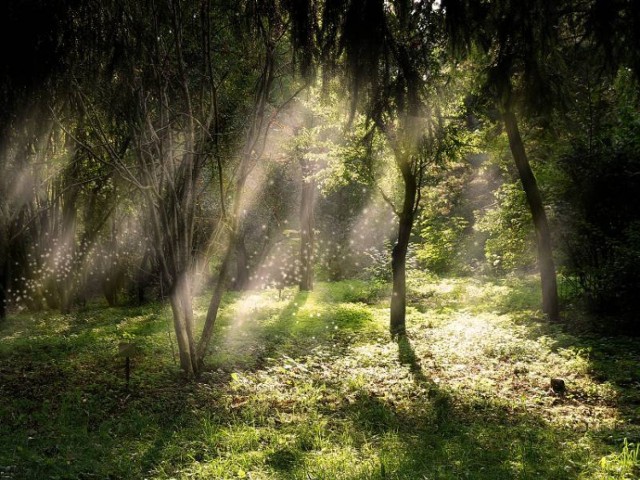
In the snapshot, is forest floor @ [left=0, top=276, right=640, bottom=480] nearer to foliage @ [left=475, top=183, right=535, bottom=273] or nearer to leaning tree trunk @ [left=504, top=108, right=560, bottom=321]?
leaning tree trunk @ [left=504, top=108, right=560, bottom=321]

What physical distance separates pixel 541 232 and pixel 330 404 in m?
6.86

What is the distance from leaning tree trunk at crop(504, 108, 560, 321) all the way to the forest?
0.15ft

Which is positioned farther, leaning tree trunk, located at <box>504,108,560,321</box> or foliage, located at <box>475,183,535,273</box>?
foliage, located at <box>475,183,535,273</box>

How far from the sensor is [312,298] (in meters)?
15.3

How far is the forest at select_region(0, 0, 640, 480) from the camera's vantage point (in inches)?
167

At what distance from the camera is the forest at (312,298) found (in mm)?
4238

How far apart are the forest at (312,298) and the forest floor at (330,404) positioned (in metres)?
0.04

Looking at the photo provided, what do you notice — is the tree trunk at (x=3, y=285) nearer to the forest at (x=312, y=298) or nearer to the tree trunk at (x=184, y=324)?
the forest at (x=312, y=298)

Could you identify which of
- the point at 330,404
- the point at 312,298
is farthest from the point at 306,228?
the point at 330,404

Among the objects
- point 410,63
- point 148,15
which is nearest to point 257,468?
point 410,63

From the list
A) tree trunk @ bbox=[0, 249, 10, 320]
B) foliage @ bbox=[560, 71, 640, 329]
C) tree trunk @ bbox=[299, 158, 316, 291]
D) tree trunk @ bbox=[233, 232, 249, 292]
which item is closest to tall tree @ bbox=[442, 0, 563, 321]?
foliage @ bbox=[560, 71, 640, 329]

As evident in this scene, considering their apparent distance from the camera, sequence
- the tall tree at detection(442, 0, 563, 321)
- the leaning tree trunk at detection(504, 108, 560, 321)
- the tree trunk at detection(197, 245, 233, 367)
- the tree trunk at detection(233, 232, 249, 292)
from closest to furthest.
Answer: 1. the tall tree at detection(442, 0, 563, 321)
2. the tree trunk at detection(197, 245, 233, 367)
3. the leaning tree trunk at detection(504, 108, 560, 321)
4. the tree trunk at detection(233, 232, 249, 292)

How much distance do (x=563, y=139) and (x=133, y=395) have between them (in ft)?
37.3

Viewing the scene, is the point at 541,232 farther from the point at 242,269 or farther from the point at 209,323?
the point at 242,269
